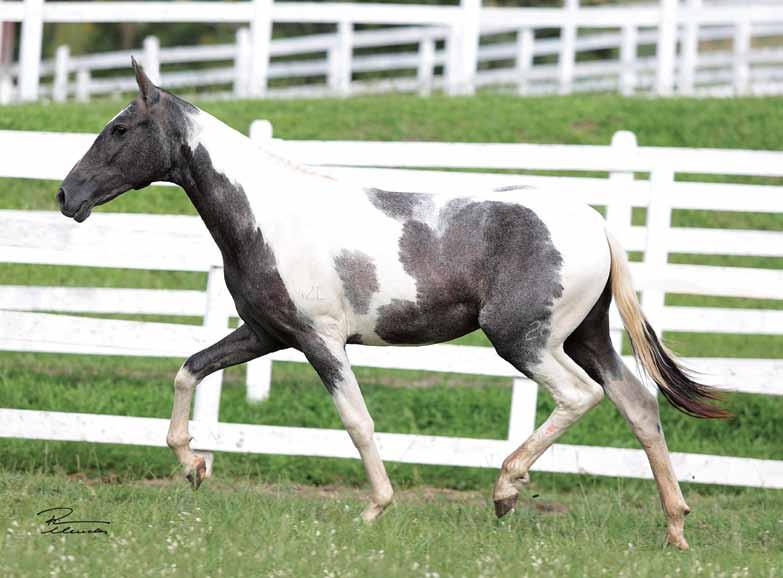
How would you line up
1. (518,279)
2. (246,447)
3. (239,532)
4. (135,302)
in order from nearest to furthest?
(239,532)
(518,279)
(246,447)
(135,302)

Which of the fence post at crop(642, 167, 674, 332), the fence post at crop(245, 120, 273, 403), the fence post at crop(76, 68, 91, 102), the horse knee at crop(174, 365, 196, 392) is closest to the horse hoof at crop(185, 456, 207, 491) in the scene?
the horse knee at crop(174, 365, 196, 392)

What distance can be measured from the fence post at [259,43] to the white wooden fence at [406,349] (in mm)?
4817

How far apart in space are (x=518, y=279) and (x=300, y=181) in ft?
3.51

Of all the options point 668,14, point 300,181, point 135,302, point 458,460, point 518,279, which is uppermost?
point 668,14

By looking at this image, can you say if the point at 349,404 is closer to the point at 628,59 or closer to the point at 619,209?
the point at 619,209

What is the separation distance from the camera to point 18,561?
486 cm

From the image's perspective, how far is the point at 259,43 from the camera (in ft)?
43.2

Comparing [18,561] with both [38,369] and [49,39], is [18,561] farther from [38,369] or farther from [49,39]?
[49,39]

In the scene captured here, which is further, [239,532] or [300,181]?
[300,181]

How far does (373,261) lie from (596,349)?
1.13 m

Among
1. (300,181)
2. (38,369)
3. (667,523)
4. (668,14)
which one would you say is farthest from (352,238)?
(668,14)

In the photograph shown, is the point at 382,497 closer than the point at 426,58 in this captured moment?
Yes

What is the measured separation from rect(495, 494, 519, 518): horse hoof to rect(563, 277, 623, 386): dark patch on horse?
718mm
